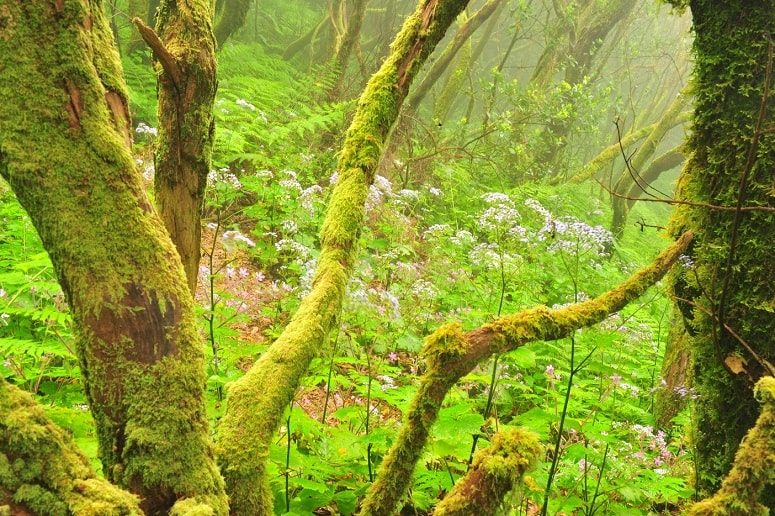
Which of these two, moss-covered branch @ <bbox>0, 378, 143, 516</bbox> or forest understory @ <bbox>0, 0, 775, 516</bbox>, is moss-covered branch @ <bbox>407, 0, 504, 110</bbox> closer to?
forest understory @ <bbox>0, 0, 775, 516</bbox>

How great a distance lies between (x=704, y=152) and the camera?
244 centimetres

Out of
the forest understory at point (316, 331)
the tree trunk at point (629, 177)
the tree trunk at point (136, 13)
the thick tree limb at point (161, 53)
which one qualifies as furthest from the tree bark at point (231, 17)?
the tree trunk at point (629, 177)

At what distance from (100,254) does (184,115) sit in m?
1.03

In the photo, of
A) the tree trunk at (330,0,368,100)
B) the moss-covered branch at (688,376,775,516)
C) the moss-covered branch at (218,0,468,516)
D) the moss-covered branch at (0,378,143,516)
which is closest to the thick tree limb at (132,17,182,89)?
the moss-covered branch at (218,0,468,516)

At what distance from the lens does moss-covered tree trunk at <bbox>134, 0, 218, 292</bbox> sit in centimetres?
210

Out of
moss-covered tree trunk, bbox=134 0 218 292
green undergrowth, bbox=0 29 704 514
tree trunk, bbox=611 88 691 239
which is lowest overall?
green undergrowth, bbox=0 29 704 514

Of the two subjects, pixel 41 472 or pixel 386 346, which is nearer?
pixel 41 472

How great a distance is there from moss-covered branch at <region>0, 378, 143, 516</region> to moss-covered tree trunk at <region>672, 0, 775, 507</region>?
2320 millimetres

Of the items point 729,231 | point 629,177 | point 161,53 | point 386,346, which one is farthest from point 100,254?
point 629,177

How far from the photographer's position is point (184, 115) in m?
2.16

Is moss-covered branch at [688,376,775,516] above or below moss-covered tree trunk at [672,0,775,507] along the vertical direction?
below

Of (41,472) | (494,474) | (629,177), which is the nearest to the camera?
(41,472)

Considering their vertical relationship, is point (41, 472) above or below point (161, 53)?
below

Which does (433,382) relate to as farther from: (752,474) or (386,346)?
(386,346)
